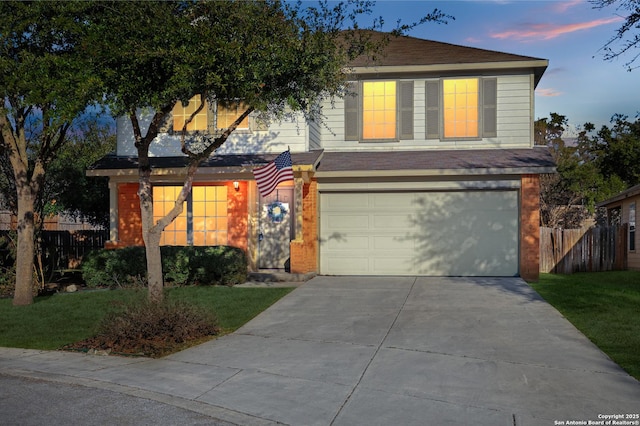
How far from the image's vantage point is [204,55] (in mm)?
10547

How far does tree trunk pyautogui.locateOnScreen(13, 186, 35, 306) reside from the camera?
14477 mm

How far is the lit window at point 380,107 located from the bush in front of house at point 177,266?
5.50m

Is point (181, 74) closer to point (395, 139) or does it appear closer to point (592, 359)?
point (592, 359)

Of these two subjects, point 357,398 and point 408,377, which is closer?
point 357,398

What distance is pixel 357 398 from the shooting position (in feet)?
24.4

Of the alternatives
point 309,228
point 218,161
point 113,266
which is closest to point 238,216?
point 218,161

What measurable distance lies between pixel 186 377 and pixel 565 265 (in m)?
16.4

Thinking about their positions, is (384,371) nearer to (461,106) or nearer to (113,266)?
(113,266)

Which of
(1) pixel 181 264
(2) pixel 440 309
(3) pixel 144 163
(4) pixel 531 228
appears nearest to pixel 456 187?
(4) pixel 531 228

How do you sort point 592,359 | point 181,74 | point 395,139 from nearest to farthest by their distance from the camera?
point 592,359 < point 181,74 < point 395,139

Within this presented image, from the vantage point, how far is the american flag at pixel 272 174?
51.9 feet

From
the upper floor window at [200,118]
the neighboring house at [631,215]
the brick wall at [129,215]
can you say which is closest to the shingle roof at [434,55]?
the upper floor window at [200,118]

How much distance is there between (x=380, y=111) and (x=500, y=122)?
11.0ft

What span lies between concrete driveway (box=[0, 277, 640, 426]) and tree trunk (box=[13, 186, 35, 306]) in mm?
4847
